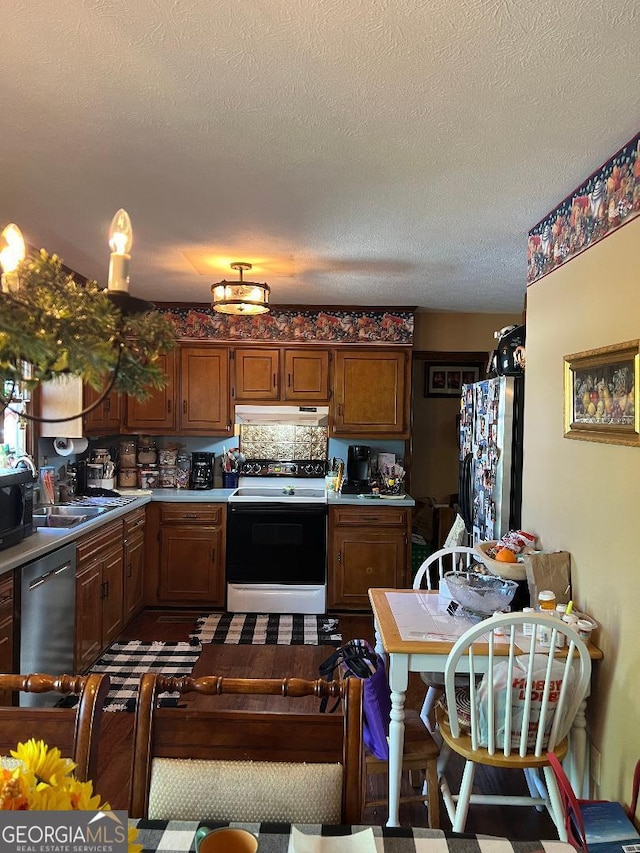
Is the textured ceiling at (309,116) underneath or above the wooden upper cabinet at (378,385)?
above

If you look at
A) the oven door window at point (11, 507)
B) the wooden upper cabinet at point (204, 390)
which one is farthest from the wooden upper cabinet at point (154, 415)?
the oven door window at point (11, 507)

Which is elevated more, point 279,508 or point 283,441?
point 283,441

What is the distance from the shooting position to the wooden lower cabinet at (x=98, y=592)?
3262 mm

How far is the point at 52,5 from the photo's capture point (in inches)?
51.7

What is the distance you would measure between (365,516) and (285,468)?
0.92 m

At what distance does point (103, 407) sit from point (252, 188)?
2.49 metres

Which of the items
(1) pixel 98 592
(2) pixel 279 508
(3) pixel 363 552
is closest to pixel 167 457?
(2) pixel 279 508

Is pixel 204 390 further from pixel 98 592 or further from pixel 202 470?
pixel 98 592

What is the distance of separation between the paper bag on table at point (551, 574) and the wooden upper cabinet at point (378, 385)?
255 centimetres

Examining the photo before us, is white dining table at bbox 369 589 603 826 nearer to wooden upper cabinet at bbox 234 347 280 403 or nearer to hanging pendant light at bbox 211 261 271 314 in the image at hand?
hanging pendant light at bbox 211 261 271 314

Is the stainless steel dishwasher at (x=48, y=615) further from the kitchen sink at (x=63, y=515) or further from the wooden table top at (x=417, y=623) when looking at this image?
the wooden table top at (x=417, y=623)

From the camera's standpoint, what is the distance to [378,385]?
191 inches

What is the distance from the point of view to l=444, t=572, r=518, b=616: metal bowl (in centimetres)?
234

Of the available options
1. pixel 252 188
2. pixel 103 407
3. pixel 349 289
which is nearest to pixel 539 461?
pixel 252 188
